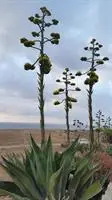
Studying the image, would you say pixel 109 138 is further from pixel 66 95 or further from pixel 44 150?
pixel 44 150

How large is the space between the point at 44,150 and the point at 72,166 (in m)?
0.53

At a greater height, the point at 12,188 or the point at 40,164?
the point at 40,164

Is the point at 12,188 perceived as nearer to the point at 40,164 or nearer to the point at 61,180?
the point at 40,164

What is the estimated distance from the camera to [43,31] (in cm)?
2742

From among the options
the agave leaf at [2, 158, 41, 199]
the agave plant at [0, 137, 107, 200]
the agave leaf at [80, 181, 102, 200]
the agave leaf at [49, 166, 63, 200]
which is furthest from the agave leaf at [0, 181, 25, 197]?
the agave leaf at [80, 181, 102, 200]

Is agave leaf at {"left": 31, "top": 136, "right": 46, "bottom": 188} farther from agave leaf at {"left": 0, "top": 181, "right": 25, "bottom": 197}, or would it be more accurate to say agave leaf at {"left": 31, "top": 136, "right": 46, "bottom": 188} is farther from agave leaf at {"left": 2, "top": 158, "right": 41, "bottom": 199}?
agave leaf at {"left": 0, "top": 181, "right": 25, "bottom": 197}

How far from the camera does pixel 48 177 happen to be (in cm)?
789

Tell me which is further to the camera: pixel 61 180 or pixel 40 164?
pixel 40 164

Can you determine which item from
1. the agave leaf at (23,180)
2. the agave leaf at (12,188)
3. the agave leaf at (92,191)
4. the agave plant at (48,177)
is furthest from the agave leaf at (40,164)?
the agave leaf at (92,191)

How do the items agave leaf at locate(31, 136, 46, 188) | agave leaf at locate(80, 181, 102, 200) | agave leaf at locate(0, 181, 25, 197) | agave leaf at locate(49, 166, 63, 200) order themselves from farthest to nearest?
agave leaf at locate(0, 181, 25, 197), agave leaf at locate(31, 136, 46, 188), agave leaf at locate(80, 181, 102, 200), agave leaf at locate(49, 166, 63, 200)

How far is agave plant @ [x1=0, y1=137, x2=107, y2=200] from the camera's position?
7867 millimetres

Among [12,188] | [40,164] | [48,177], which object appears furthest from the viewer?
[12,188]

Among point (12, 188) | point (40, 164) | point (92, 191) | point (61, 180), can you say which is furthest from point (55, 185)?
point (12, 188)

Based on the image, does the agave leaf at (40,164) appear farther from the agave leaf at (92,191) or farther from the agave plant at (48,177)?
the agave leaf at (92,191)
